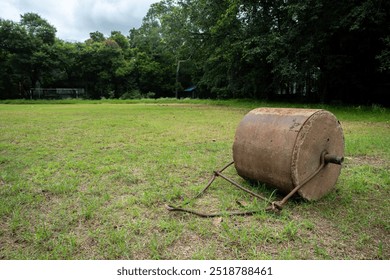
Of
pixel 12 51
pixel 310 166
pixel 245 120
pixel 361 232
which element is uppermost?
pixel 12 51

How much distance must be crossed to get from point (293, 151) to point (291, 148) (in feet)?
0.11

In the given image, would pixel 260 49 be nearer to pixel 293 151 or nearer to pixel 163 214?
pixel 293 151

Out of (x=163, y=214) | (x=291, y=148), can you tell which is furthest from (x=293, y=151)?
(x=163, y=214)

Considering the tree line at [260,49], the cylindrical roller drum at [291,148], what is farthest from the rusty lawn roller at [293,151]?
the tree line at [260,49]

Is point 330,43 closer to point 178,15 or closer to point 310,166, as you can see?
point 178,15

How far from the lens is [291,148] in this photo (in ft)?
8.45

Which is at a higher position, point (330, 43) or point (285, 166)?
point (330, 43)

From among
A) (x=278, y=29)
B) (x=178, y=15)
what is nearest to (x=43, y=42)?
(x=178, y=15)

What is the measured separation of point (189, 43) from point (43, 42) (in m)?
23.7

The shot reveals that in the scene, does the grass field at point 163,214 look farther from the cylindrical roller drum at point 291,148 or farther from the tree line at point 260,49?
the tree line at point 260,49

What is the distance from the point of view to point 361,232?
226cm

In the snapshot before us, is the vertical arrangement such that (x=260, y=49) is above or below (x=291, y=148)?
above

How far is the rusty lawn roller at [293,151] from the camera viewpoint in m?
2.59

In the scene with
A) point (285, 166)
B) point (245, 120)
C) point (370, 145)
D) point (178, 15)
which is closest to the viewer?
point (285, 166)
